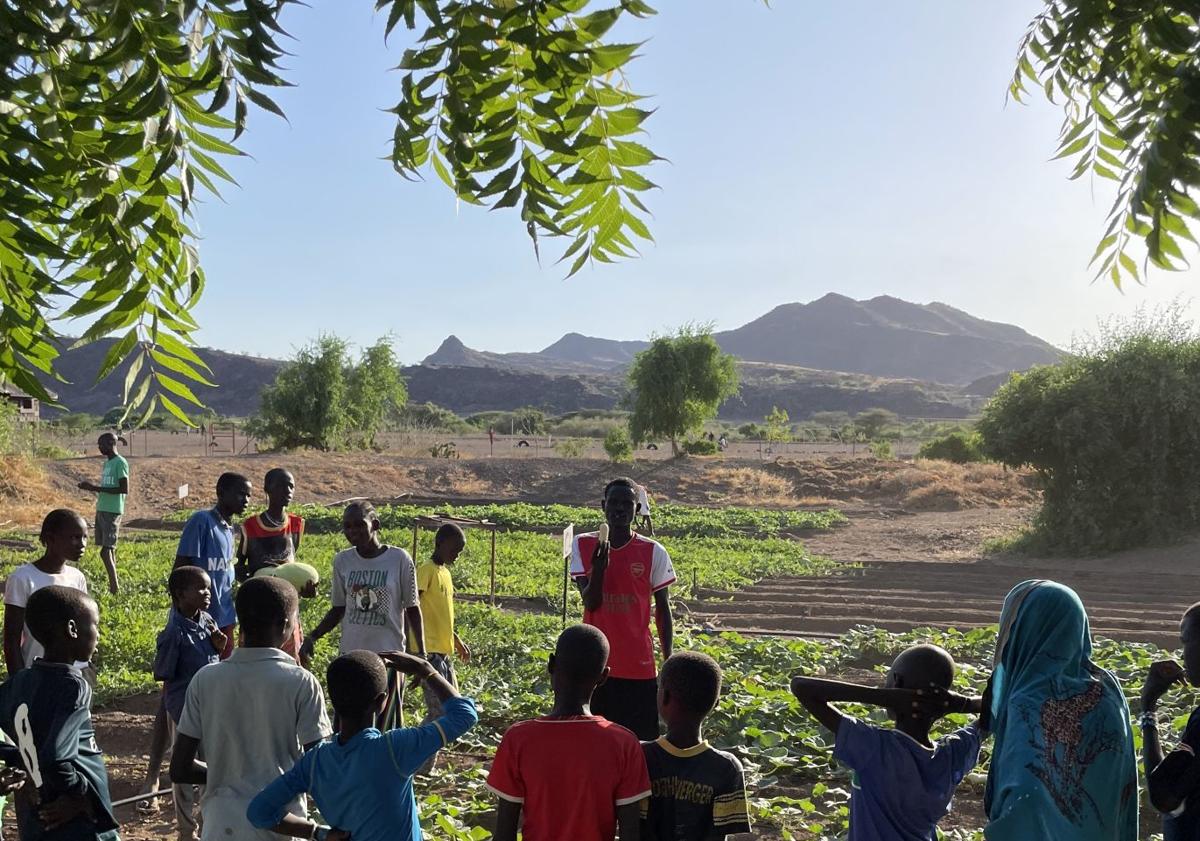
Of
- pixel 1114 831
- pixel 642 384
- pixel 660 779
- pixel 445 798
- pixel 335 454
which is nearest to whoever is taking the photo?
pixel 1114 831

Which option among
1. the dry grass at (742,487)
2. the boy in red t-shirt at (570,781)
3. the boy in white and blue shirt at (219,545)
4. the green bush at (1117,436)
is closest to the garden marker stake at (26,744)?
the boy in red t-shirt at (570,781)

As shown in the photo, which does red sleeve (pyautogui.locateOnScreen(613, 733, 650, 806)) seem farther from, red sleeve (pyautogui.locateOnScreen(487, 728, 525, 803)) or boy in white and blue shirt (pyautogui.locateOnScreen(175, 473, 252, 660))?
boy in white and blue shirt (pyautogui.locateOnScreen(175, 473, 252, 660))

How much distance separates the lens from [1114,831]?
9.09 ft

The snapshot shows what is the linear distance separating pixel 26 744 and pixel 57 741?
0.18m

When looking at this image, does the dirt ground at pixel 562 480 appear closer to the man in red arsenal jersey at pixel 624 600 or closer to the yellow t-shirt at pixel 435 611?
the yellow t-shirt at pixel 435 611

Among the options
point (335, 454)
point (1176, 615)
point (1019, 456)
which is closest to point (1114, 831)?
point (1176, 615)

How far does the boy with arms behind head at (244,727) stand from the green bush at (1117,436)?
18.7 metres

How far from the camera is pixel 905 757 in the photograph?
2.91 m

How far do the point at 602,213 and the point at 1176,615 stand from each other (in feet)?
44.4

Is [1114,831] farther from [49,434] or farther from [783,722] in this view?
[49,434]

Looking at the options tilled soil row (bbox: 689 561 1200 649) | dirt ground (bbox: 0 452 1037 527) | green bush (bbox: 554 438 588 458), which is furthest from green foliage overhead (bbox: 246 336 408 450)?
tilled soil row (bbox: 689 561 1200 649)

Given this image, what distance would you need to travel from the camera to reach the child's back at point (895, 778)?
2.90 meters

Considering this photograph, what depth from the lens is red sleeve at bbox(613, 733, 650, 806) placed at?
2857 millimetres

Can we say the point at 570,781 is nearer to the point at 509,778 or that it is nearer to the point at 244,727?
the point at 509,778
